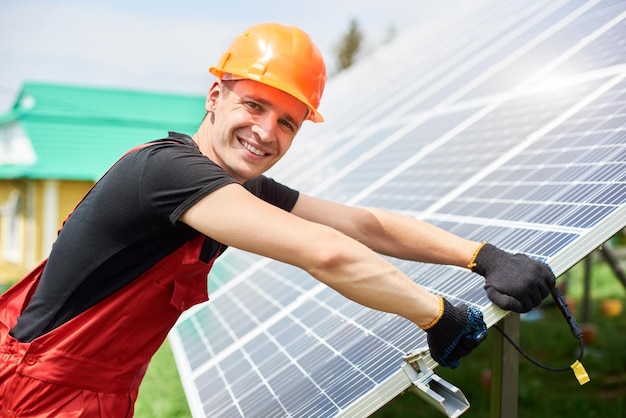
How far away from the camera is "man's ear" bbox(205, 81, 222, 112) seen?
282 cm

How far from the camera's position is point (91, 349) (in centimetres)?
261

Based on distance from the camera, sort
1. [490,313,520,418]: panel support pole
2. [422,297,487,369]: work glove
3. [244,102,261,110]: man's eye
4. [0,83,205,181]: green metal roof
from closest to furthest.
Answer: [422,297,487,369]: work glove → [244,102,261,110]: man's eye → [490,313,520,418]: panel support pole → [0,83,205,181]: green metal roof

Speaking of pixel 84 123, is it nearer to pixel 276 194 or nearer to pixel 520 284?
pixel 276 194

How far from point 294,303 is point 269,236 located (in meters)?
1.99

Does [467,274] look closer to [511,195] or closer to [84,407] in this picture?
[511,195]

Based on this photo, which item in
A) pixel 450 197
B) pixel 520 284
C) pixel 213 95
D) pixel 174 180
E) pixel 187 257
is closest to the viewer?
pixel 174 180

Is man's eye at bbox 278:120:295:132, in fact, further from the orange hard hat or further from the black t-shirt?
the black t-shirt

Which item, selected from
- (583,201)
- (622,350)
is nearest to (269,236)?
(583,201)

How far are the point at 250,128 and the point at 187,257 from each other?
0.55 metres

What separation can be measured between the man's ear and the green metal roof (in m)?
16.8

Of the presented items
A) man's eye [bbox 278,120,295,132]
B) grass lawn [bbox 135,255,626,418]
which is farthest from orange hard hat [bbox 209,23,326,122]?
grass lawn [bbox 135,255,626,418]

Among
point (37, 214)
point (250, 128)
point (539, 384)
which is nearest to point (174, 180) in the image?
point (250, 128)

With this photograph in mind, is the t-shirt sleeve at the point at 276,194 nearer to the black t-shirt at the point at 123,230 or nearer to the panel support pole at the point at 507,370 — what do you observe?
the black t-shirt at the point at 123,230

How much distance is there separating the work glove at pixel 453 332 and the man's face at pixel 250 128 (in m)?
0.88
